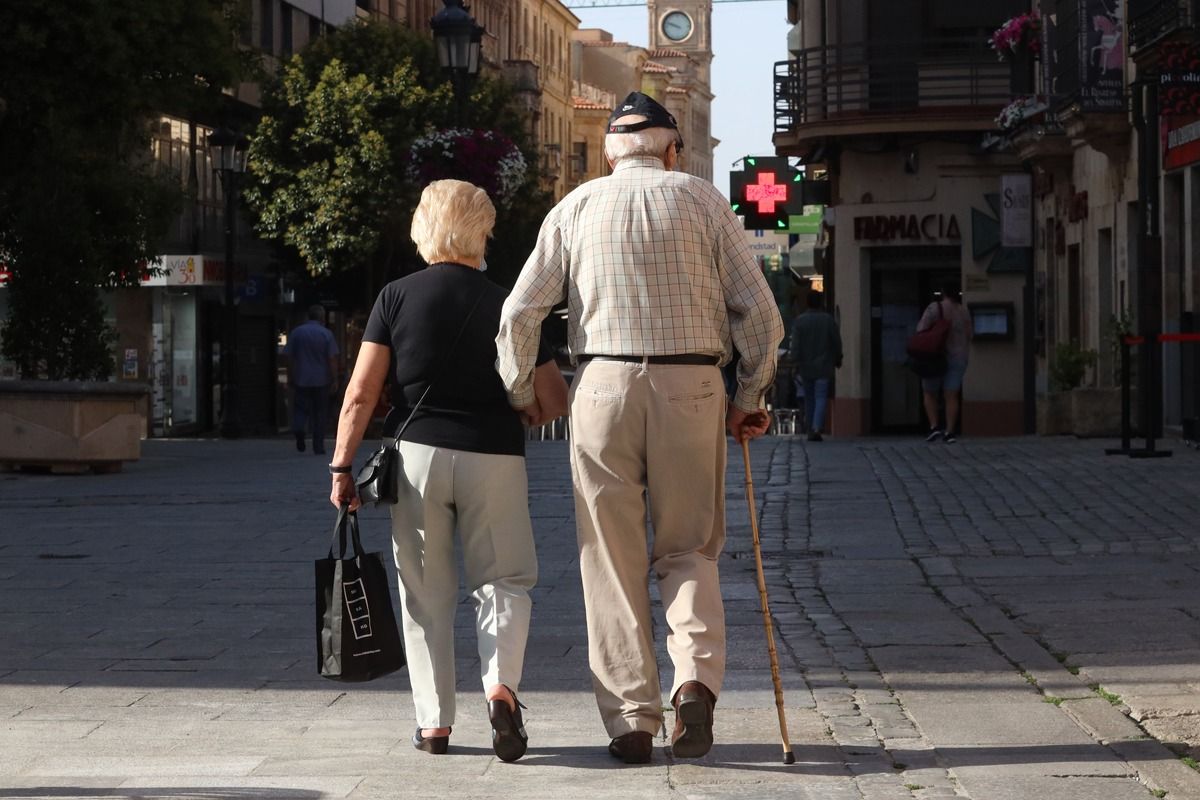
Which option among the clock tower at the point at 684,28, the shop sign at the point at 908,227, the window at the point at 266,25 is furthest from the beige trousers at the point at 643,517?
the clock tower at the point at 684,28

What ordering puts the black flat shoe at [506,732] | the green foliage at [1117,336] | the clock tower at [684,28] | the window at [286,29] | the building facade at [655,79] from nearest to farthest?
the black flat shoe at [506,732]
the green foliage at [1117,336]
the window at [286,29]
the building facade at [655,79]
the clock tower at [684,28]

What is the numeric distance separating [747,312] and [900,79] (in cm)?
2903

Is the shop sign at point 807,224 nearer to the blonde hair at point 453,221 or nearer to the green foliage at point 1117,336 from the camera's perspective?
the green foliage at point 1117,336

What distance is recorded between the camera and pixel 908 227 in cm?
3494

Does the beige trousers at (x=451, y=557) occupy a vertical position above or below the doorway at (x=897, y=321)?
below

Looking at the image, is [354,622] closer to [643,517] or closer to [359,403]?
[359,403]

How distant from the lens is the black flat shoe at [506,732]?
20.0 ft

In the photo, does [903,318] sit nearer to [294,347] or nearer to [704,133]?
[294,347]

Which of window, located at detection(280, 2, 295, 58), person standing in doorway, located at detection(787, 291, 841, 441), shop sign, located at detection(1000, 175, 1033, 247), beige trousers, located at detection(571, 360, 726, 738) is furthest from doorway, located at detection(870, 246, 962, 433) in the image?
beige trousers, located at detection(571, 360, 726, 738)

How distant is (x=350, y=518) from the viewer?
686cm

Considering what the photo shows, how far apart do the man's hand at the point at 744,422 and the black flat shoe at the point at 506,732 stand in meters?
1.01

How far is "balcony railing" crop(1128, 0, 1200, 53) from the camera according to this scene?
20391mm

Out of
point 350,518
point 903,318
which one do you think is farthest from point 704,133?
point 350,518

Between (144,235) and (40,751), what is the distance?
65.5ft
